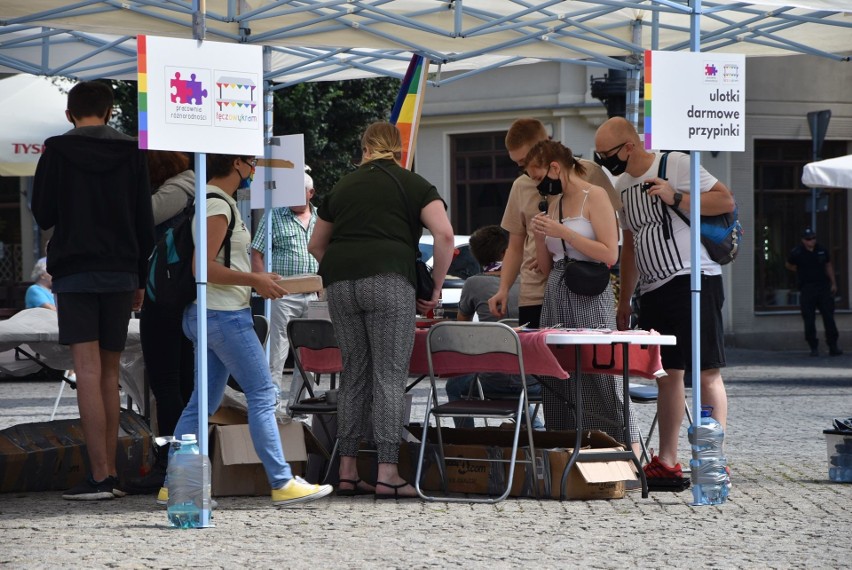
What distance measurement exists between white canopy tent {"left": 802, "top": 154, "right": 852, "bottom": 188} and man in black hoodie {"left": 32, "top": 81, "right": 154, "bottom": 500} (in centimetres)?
1099

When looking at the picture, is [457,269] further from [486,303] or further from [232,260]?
[232,260]

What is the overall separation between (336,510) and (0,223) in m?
21.6

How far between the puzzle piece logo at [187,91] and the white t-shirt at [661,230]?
2.62 metres

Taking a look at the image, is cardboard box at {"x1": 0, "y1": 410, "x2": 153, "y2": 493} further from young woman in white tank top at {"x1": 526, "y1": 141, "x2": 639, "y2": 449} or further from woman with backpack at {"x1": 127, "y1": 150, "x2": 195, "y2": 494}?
young woman in white tank top at {"x1": 526, "y1": 141, "x2": 639, "y2": 449}

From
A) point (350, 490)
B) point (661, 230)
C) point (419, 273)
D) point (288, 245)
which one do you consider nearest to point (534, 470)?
point (350, 490)

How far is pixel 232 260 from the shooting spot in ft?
23.2

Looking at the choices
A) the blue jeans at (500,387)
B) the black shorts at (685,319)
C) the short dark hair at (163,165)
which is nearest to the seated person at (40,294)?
the blue jeans at (500,387)

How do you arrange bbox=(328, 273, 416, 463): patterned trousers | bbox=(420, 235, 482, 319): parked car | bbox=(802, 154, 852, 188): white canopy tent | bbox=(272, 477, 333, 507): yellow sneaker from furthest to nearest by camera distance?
bbox=(802, 154, 852, 188): white canopy tent
bbox=(420, 235, 482, 319): parked car
bbox=(328, 273, 416, 463): patterned trousers
bbox=(272, 477, 333, 507): yellow sneaker

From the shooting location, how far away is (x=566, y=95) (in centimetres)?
2597

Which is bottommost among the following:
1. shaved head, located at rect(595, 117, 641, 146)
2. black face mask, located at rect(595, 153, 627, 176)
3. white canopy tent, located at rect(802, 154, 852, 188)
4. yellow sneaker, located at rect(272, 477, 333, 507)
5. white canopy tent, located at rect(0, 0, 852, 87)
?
yellow sneaker, located at rect(272, 477, 333, 507)

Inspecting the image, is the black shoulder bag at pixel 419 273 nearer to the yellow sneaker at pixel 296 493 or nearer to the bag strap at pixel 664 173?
the yellow sneaker at pixel 296 493

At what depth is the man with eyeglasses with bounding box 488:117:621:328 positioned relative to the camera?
8336 mm

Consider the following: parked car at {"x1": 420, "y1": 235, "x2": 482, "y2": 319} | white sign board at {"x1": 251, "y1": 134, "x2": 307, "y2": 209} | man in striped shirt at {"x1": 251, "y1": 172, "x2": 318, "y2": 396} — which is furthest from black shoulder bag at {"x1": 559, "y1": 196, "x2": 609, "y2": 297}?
parked car at {"x1": 420, "y1": 235, "x2": 482, "y2": 319}

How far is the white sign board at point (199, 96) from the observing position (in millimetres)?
6391
